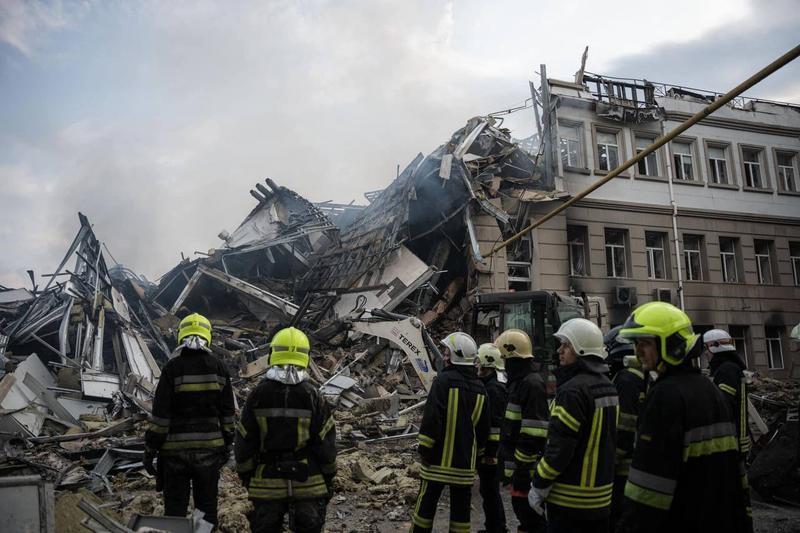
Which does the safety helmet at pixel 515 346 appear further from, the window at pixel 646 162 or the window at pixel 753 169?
the window at pixel 753 169

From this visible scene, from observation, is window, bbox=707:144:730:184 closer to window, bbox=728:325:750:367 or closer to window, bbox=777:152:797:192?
window, bbox=777:152:797:192

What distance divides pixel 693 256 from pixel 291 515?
1885 cm

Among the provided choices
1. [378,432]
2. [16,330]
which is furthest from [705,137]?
[16,330]

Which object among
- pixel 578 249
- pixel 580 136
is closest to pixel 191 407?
pixel 578 249

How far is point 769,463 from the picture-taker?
6.19 metres

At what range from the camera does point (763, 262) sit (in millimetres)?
19734

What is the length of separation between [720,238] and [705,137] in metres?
3.70

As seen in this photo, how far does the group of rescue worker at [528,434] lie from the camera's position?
90.0 inches

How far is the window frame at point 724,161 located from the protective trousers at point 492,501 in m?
18.2

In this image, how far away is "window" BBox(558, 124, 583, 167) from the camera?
17516mm

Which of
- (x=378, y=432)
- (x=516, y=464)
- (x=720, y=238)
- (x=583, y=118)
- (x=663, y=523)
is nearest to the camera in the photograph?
(x=663, y=523)

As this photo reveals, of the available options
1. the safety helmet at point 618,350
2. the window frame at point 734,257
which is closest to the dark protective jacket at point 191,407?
the safety helmet at point 618,350

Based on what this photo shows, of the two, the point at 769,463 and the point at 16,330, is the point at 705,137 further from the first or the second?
the point at 16,330

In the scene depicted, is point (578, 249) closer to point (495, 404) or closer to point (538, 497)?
point (495, 404)
